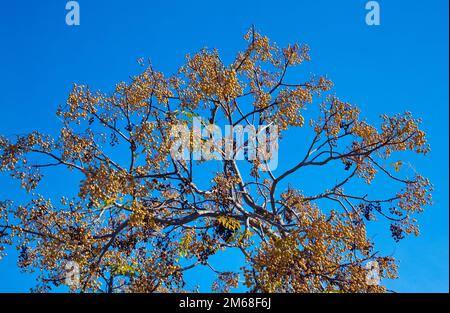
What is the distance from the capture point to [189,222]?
1120 cm

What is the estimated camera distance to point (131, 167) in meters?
10.7

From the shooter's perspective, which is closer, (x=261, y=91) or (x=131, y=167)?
(x=131, y=167)

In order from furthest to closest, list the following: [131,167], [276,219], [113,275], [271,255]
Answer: [276,219] < [131,167] < [113,275] < [271,255]

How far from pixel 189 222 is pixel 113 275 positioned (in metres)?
1.89

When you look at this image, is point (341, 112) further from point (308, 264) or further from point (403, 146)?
point (308, 264)

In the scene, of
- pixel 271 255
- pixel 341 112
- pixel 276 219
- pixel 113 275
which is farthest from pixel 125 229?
pixel 341 112

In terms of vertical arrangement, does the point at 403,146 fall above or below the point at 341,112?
below
